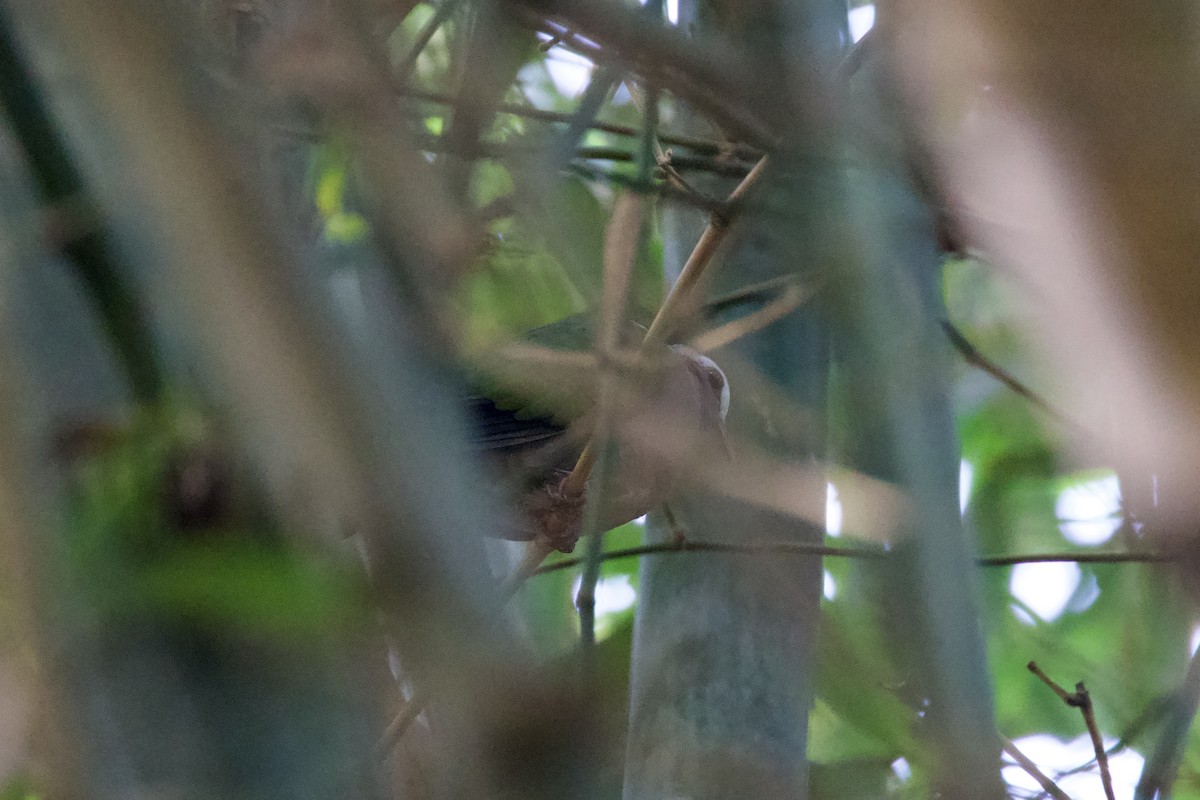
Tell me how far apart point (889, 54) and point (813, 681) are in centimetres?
95

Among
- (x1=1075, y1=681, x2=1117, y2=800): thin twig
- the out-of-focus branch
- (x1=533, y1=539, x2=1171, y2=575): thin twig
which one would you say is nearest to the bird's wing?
(x1=533, y1=539, x2=1171, y2=575): thin twig

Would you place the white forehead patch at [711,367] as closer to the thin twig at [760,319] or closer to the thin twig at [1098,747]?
the thin twig at [760,319]

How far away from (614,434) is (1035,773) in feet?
2.01

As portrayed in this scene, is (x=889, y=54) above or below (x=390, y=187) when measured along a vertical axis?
above

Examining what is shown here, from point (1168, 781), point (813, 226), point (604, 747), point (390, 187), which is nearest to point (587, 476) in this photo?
point (813, 226)

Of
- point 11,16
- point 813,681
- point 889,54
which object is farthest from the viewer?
point 813,681

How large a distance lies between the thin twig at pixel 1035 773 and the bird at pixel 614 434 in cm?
49

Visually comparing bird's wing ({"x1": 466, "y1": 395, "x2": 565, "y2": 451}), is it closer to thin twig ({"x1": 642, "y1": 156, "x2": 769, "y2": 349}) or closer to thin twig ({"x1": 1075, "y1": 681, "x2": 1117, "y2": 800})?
thin twig ({"x1": 642, "y1": 156, "x2": 769, "y2": 349})

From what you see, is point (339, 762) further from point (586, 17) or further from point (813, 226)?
point (813, 226)

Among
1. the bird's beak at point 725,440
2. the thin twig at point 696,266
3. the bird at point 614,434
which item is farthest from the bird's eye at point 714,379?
the thin twig at point 696,266

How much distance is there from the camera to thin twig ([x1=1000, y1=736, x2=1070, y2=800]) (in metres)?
1.34

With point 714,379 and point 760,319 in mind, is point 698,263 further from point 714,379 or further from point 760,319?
point 714,379

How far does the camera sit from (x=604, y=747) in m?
0.53

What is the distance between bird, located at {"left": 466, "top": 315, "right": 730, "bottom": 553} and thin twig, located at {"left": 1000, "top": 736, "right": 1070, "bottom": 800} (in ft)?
1.61
